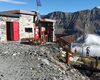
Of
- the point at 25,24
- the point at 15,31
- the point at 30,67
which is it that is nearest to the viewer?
the point at 30,67

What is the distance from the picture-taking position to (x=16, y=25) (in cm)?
3856

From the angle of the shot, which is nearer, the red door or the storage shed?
the storage shed

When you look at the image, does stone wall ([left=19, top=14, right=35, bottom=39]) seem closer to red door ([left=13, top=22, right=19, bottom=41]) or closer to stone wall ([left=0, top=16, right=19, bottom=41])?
red door ([left=13, top=22, right=19, bottom=41])

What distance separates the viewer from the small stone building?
120ft

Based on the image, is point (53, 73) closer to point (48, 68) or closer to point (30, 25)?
point (48, 68)

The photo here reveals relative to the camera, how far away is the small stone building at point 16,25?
1438 inches

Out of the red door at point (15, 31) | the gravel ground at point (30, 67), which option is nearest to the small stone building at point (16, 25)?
the red door at point (15, 31)

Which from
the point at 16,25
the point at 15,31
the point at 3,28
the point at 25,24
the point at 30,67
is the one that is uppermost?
the point at 25,24

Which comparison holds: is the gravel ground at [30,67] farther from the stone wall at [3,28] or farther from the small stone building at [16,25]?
the small stone building at [16,25]

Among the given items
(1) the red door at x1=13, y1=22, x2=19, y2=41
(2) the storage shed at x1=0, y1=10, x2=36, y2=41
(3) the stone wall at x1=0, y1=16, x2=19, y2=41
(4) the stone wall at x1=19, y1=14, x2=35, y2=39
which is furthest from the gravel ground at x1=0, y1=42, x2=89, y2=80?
(4) the stone wall at x1=19, y1=14, x2=35, y2=39

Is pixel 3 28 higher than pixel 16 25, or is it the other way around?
pixel 16 25

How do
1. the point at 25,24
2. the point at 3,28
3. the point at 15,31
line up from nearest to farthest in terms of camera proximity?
the point at 3,28 < the point at 15,31 < the point at 25,24

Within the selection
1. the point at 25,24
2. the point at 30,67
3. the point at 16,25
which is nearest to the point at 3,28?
the point at 16,25

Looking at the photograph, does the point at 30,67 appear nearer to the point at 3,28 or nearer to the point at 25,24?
the point at 3,28
